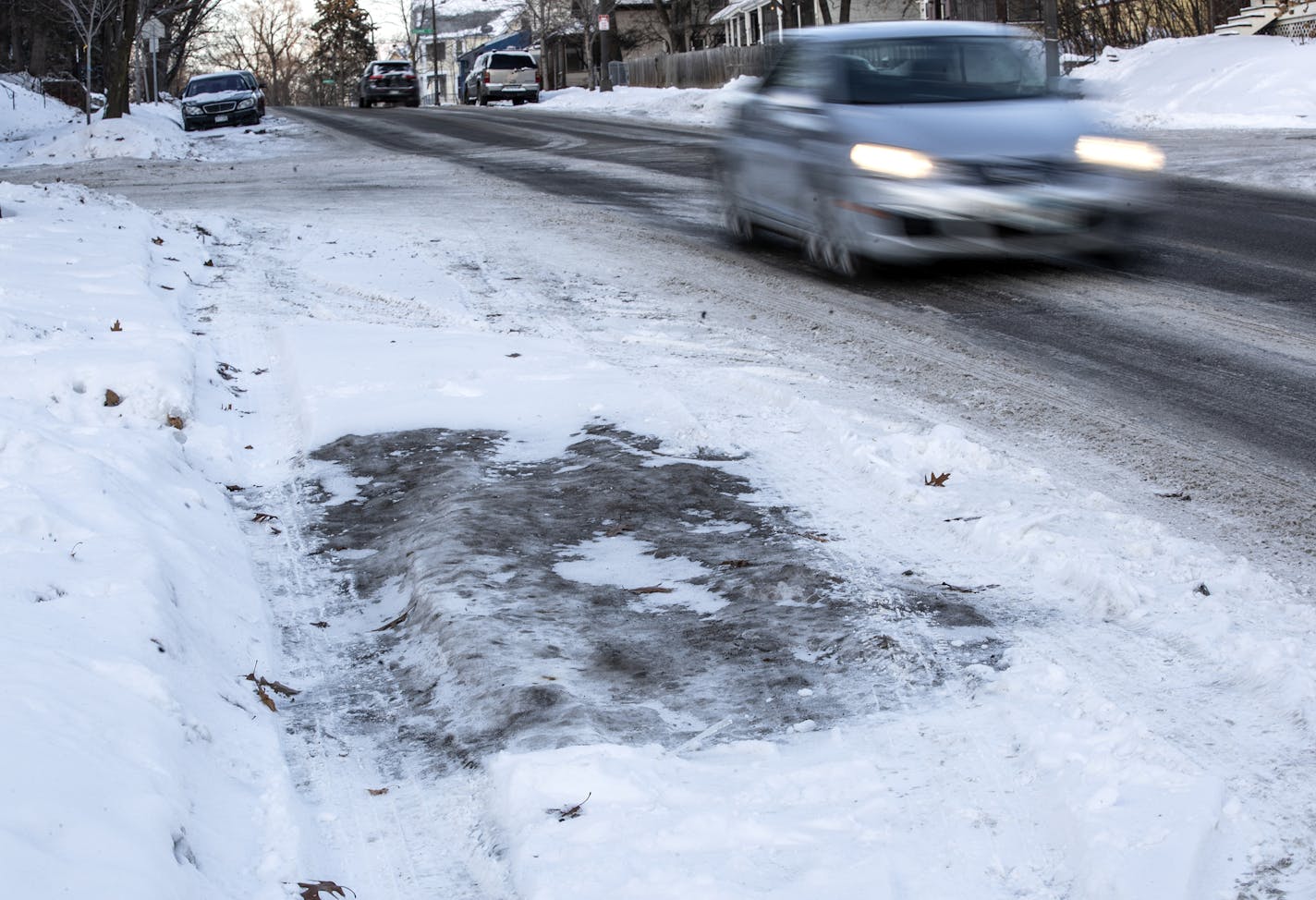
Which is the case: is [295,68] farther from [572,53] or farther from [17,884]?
[17,884]

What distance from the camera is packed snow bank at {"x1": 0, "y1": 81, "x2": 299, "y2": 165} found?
2269 centimetres

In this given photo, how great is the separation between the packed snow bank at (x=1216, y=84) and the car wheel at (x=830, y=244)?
11.7 meters

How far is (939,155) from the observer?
8242 mm

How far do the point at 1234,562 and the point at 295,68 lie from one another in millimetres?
121463

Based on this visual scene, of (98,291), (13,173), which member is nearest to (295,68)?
(13,173)

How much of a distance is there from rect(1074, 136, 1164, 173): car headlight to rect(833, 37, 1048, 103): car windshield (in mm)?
820

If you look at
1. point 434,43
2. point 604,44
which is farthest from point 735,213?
point 434,43

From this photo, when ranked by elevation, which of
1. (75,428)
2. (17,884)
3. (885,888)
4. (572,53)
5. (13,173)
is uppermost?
(572,53)

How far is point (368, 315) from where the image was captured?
8344mm

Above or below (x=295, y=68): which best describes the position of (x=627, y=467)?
below

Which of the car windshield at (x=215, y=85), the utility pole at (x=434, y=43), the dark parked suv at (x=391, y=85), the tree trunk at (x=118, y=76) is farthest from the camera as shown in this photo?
the utility pole at (x=434, y=43)

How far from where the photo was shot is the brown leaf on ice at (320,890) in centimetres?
270

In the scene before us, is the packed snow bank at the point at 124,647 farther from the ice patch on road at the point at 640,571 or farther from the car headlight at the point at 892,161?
the car headlight at the point at 892,161

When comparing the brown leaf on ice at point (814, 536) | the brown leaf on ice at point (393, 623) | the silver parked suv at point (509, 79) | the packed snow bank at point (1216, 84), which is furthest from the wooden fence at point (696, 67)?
the brown leaf on ice at point (393, 623)
